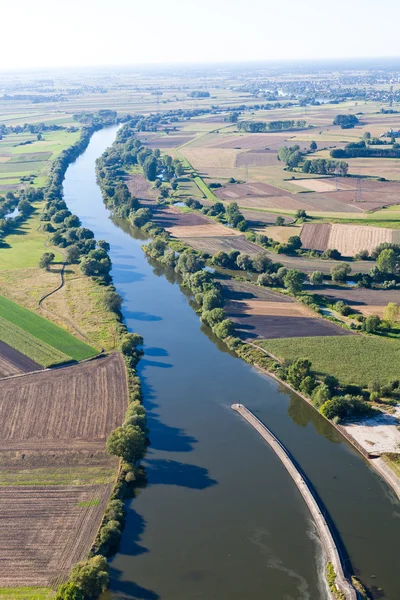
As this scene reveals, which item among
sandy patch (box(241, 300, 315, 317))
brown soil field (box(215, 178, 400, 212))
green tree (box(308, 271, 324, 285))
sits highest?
brown soil field (box(215, 178, 400, 212))

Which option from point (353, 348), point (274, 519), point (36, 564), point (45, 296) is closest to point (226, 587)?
point (274, 519)

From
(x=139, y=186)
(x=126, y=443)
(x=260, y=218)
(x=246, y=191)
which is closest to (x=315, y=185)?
(x=246, y=191)

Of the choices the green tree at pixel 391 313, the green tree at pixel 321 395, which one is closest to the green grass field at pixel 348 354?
the green tree at pixel 321 395

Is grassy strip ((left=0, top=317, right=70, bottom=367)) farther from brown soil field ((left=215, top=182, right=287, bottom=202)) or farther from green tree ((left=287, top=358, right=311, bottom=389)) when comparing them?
brown soil field ((left=215, top=182, right=287, bottom=202))

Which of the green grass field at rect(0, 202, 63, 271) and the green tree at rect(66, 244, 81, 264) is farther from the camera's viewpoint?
the green grass field at rect(0, 202, 63, 271)

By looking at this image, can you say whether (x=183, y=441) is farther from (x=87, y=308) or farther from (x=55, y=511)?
(x=87, y=308)

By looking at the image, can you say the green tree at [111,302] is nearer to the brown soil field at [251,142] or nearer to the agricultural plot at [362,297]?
the agricultural plot at [362,297]

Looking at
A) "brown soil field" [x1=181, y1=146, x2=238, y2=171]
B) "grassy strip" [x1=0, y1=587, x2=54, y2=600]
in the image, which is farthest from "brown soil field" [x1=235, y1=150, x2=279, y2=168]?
"grassy strip" [x1=0, y1=587, x2=54, y2=600]

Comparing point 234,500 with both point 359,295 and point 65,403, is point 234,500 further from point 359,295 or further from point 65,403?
point 359,295
